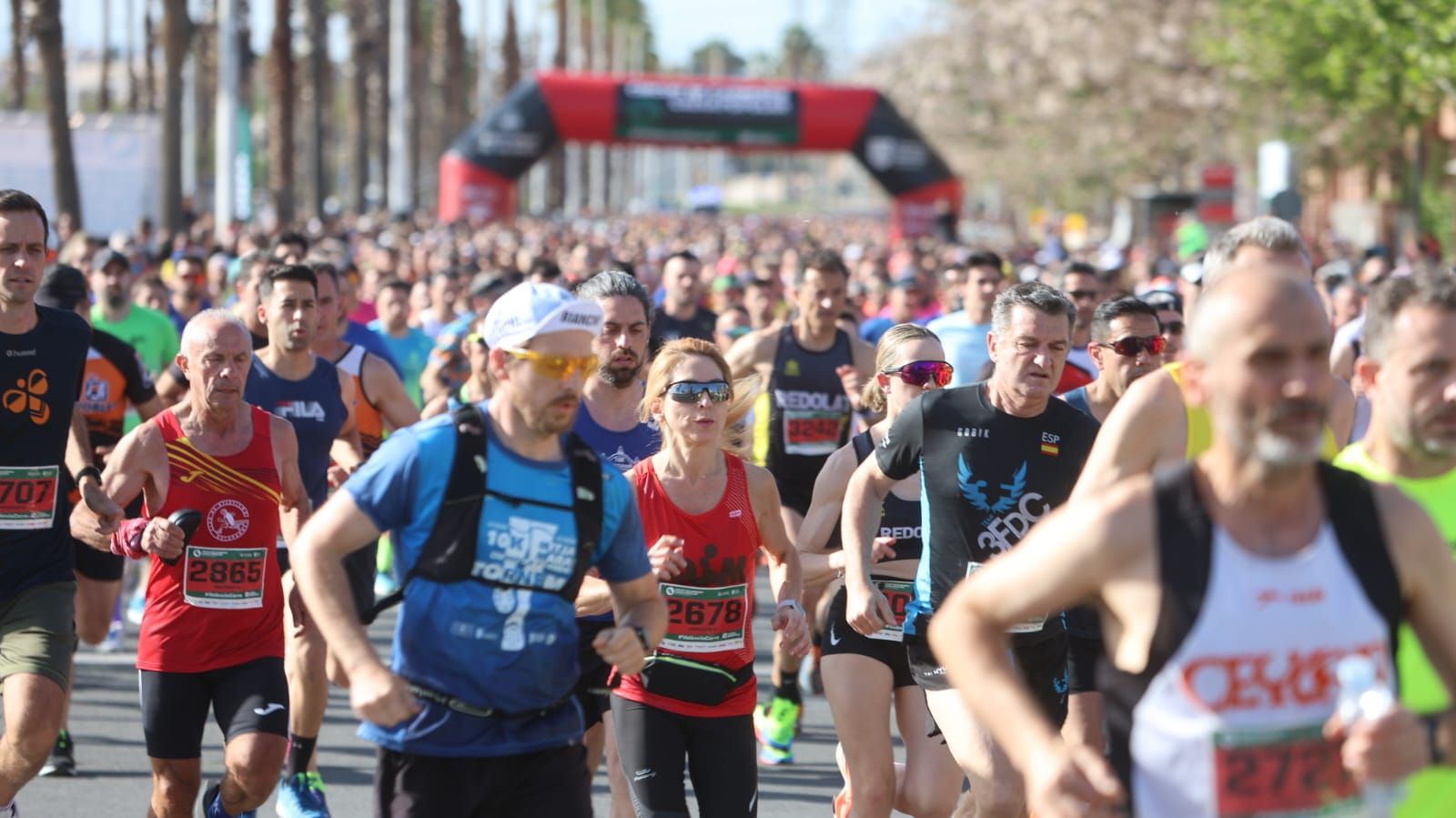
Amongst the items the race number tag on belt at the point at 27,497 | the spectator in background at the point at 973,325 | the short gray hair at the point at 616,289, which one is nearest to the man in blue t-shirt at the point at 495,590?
the race number tag on belt at the point at 27,497

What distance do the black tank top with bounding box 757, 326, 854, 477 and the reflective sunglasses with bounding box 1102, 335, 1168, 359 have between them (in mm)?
3280

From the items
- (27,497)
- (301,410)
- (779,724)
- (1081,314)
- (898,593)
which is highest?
(1081,314)

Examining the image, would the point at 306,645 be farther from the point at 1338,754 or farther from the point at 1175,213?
the point at 1175,213

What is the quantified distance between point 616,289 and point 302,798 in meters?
2.21

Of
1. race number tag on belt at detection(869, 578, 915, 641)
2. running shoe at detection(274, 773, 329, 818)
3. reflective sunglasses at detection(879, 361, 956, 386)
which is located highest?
reflective sunglasses at detection(879, 361, 956, 386)

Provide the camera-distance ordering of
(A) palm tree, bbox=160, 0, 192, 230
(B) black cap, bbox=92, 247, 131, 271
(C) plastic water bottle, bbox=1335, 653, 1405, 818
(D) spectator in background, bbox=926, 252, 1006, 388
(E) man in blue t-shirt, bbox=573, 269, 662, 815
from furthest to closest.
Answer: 1. (A) palm tree, bbox=160, 0, 192, 230
2. (B) black cap, bbox=92, 247, 131, 271
3. (D) spectator in background, bbox=926, 252, 1006, 388
4. (E) man in blue t-shirt, bbox=573, 269, 662, 815
5. (C) plastic water bottle, bbox=1335, 653, 1405, 818

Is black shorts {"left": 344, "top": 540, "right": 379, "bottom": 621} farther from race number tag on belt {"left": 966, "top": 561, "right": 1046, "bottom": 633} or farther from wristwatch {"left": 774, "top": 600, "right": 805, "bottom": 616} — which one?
race number tag on belt {"left": 966, "top": 561, "right": 1046, "bottom": 633}

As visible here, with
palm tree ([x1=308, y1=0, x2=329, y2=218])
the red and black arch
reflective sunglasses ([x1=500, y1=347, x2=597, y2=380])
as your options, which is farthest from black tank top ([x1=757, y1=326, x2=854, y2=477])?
the red and black arch

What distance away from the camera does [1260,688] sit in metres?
3.27

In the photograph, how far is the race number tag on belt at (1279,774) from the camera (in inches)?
128

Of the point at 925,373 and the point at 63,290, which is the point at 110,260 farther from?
the point at 925,373

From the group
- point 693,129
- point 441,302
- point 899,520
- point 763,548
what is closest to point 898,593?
point 899,520

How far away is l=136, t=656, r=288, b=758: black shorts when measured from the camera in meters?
6.18

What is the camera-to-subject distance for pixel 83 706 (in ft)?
31.6
